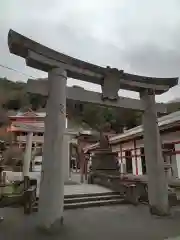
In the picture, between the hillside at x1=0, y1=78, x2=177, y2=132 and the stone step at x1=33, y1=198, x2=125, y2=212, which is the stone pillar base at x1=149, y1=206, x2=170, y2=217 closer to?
the stone step at x1=33, y1=198, x2=125, y2=212

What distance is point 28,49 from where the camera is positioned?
570 cm

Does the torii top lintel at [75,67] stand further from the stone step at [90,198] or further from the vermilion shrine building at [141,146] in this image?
the stone step at [90,198]

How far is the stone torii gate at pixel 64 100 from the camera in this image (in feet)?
17.2

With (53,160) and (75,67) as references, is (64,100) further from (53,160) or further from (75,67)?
(53,160)

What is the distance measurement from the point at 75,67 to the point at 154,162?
A: 4.09 meters

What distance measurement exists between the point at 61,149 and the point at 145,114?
362cm

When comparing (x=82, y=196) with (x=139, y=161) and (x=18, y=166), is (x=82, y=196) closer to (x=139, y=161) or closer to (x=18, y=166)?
(x=139, y=161)

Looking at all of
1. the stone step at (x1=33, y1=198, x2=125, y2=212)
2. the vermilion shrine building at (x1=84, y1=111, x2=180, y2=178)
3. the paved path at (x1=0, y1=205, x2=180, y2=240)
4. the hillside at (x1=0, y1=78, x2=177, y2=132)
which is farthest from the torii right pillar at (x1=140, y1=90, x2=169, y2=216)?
the hillside at (x1=0, y1=78, x2=177, y2=132)

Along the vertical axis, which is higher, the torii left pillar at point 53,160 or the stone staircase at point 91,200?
the torii left pillar at point 53,160

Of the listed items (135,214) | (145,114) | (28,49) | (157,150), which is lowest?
(135,214)

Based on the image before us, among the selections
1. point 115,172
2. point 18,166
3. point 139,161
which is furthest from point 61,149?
point 18,166

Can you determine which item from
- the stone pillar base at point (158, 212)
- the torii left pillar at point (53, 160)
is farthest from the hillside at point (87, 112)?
the torii left pillar at point (53, 160)

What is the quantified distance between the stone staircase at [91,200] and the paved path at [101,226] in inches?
46.9

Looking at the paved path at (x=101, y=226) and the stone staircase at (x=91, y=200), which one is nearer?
the paved path at (x=101, y=226)
